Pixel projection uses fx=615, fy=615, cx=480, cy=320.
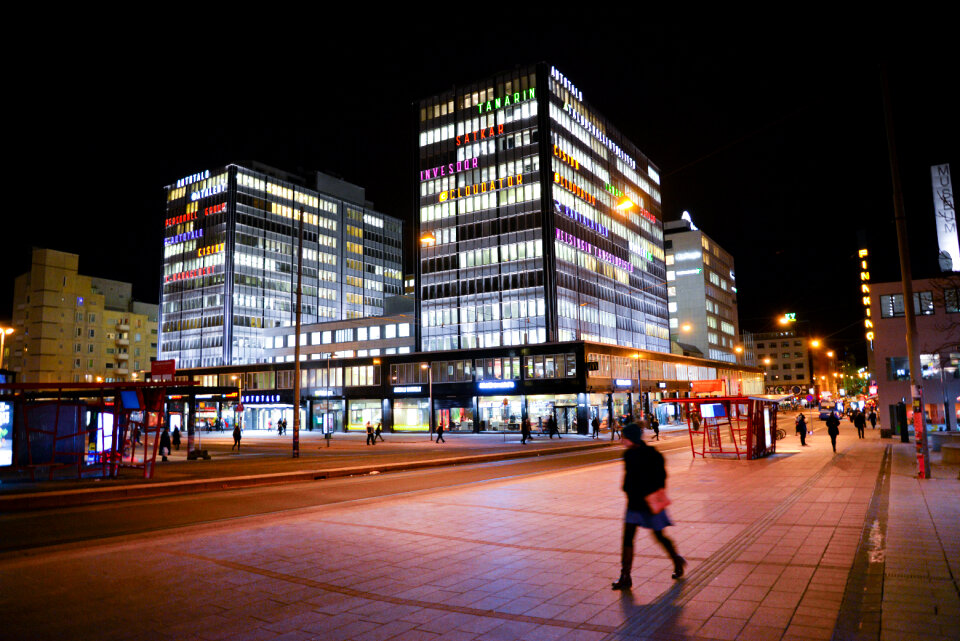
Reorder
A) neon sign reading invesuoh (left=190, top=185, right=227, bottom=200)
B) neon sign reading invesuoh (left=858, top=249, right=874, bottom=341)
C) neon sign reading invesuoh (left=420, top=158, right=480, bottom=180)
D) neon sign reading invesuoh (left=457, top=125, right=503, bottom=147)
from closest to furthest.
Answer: neon sign reading invesuoh (left=858, top=249, right=874, bottom=341), neon sign reading invesuoh (left=457, top=125, right=503, bottom=147), neon sign reading invesuoh (left=420, top=158, right=480, bottom=180), neon sign reading invesuoh (left=190, top=185, right=227, bottom=200)

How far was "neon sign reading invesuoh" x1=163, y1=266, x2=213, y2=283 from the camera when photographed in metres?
107

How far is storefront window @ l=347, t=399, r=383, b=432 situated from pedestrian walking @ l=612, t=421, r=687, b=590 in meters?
68.4

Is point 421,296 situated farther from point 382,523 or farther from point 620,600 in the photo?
point 620,600

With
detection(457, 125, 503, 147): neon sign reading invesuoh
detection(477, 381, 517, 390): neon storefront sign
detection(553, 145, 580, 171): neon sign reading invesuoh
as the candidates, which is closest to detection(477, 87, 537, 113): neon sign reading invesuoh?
detection(457, 125, 503, 147): neon sign reading invesuoh

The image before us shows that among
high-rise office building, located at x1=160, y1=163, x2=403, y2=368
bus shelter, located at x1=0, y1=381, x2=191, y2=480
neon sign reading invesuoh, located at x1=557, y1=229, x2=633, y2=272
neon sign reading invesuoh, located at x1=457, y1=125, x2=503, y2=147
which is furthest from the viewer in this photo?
high-rise office building, located at x1=160, y1=163, x2=403, y2=368

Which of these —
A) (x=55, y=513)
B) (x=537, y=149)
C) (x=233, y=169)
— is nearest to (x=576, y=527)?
(x=55, y=513)

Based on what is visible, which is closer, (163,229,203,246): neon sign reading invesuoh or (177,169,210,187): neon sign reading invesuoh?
(163,229,203,246): neon sign reading invesuoh

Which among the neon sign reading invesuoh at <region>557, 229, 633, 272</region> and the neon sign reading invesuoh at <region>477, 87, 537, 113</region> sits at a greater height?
the neon sign reading invesuoh at <region>477, 87, 537, 113</region>

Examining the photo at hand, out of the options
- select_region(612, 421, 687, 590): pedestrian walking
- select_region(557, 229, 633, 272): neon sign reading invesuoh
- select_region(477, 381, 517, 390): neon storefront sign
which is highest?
select_region(557, 229, 633, 272): neon sign reading invesuoh

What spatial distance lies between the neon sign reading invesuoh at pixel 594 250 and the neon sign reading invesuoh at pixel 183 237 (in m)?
69.5

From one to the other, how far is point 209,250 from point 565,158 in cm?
6644

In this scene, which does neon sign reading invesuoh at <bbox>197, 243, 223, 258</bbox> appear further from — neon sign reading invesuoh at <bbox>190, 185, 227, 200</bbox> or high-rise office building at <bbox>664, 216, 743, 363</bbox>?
high-rise office building at <bbox>664, 216, 743, 363</bbox>

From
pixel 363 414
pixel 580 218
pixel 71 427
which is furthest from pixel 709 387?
pixel 363 414

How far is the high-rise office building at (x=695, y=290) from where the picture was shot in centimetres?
11731
